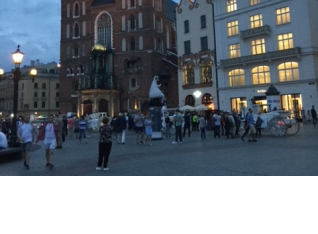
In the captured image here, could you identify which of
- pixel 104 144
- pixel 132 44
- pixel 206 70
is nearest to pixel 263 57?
pixel 206 70

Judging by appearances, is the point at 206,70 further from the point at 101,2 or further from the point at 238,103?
the point at 101,2

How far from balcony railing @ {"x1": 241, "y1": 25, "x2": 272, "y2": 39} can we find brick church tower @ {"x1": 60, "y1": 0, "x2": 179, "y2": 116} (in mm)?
18948

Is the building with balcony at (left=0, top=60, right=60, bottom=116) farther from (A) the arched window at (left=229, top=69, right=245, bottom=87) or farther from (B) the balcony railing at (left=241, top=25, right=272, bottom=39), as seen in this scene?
(B) the balcony railing at (left=241, top=25, right=272, bottom=39)

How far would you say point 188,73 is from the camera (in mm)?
41625

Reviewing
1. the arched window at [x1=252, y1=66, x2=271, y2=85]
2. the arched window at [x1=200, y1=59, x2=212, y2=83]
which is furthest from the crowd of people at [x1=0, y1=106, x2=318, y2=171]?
the arched window at [x1=200, y1=59, x2=212, y2=83]

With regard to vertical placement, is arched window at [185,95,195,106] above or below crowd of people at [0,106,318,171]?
above

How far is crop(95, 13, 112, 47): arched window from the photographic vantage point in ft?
180

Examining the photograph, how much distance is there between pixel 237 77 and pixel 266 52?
16.3 feet

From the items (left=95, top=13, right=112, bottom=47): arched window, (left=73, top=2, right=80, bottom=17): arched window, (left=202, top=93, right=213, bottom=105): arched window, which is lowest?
(left=202, top=93, right=213, bottom=105): arched window

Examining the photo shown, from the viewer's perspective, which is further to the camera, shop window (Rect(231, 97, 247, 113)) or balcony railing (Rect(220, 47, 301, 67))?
shop window (Rect(231, 97, 247, 113))

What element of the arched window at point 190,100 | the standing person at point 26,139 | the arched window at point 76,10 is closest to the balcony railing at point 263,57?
the arched window at point 190,100

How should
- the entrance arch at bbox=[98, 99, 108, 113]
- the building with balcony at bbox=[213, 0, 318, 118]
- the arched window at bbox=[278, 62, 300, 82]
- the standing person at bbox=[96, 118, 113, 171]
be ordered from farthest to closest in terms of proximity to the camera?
the entrance arch at bbox=[98, 99, 108, 113]
the arched window at bbox=[278, 62, 300, 82]
the building with balcony at bbox=[213, 0, 318, 118]
the standing person at bbox=[96, 118, 113, 171]
